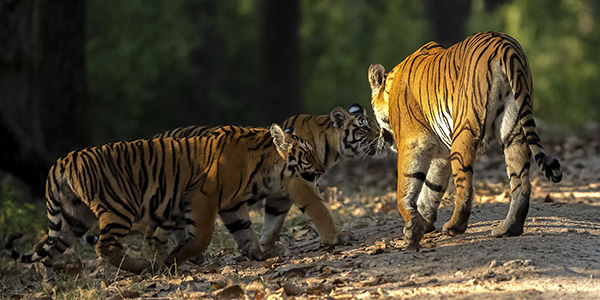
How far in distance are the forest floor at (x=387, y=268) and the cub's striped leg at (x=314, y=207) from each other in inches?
4.2

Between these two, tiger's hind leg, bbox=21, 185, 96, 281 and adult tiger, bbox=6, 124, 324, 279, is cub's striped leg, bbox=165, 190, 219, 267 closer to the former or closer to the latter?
adult tiger, bbox=6, 124, 324, 279

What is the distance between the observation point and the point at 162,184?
5.83m

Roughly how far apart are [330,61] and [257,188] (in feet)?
41.9

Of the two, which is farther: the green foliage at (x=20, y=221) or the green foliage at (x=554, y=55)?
the green foliage at (x=554, y=55)

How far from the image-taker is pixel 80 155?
19.1 feet

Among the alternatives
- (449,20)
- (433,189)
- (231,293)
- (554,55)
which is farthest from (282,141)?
(554,55)

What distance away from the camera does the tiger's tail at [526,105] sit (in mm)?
4922

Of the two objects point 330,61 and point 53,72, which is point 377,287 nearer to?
point 53,72

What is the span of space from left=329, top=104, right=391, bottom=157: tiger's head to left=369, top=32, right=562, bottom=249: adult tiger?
72 cm

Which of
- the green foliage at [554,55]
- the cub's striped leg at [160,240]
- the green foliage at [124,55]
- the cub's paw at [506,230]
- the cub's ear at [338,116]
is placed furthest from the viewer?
the green foliage at [554,55]

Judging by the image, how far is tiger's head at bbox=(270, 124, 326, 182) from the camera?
235 inches

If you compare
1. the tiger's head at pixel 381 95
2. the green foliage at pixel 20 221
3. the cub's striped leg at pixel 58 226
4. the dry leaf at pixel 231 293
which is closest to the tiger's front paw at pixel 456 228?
the tiger's head at pixel 381 95

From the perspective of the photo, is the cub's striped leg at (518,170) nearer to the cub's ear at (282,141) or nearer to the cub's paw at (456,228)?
the cub's paw at (456,228)

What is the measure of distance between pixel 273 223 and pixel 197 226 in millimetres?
845
